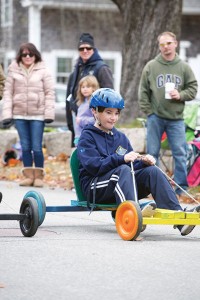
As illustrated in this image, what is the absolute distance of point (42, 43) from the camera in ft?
124

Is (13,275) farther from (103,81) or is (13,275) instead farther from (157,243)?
(103,81)

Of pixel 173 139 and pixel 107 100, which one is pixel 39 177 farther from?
pixel 107 100

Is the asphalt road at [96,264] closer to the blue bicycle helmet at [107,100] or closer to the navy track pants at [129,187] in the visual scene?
the navy track pants at [129,187]

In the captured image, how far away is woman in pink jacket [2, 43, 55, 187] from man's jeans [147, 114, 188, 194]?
64.1 inches

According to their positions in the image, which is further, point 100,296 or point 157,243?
point 157,243

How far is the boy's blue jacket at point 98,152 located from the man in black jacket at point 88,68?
379cm

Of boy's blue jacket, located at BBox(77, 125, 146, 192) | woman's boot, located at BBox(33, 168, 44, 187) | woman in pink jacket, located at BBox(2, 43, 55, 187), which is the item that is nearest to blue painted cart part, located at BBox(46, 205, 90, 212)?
boy's blue jacket, located at BBox(77, 125, 146, 192)

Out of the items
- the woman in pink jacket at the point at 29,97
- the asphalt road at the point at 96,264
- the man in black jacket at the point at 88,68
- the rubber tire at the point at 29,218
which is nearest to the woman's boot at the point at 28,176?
the woman in pink jacket at the point at 29,97

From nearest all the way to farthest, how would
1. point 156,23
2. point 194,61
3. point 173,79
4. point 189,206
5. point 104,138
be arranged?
point 104,138 < point 189,206 < point 173,79 < point 156,23 < point 194,61

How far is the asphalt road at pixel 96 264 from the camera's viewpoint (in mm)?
6000

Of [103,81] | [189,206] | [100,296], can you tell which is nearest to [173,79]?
[103,81]

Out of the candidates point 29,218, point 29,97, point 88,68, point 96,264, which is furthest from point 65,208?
point 29,97

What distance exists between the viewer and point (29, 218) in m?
8.27

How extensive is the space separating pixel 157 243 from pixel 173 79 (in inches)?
188
